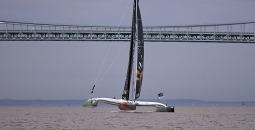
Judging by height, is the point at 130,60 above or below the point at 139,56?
below

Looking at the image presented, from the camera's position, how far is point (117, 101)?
60969 millimetres

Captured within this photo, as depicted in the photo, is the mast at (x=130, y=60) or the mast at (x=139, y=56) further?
the mast at (x=130, y=60)

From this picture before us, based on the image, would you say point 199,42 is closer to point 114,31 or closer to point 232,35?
point 232,35

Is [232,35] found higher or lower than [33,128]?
higher

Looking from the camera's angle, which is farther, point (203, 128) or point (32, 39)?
point (32, 39)

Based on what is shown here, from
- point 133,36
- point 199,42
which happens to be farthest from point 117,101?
point 199,42

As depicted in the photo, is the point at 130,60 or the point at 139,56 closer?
the point at 139,56

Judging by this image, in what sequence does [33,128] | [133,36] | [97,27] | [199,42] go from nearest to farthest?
[33,128]
[133,36]
[199,42]
[97,27]

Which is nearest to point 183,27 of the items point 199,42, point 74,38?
point 199,42

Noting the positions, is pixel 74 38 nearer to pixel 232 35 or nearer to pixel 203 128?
pixel 232 35

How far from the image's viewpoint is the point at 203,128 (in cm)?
3997

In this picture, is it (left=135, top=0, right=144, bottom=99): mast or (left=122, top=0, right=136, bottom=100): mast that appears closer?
(left=135, top=0, right=144, bottom=99): mast

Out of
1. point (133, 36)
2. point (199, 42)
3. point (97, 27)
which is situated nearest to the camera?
point (133, 36)

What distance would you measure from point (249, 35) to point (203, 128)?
238ft
